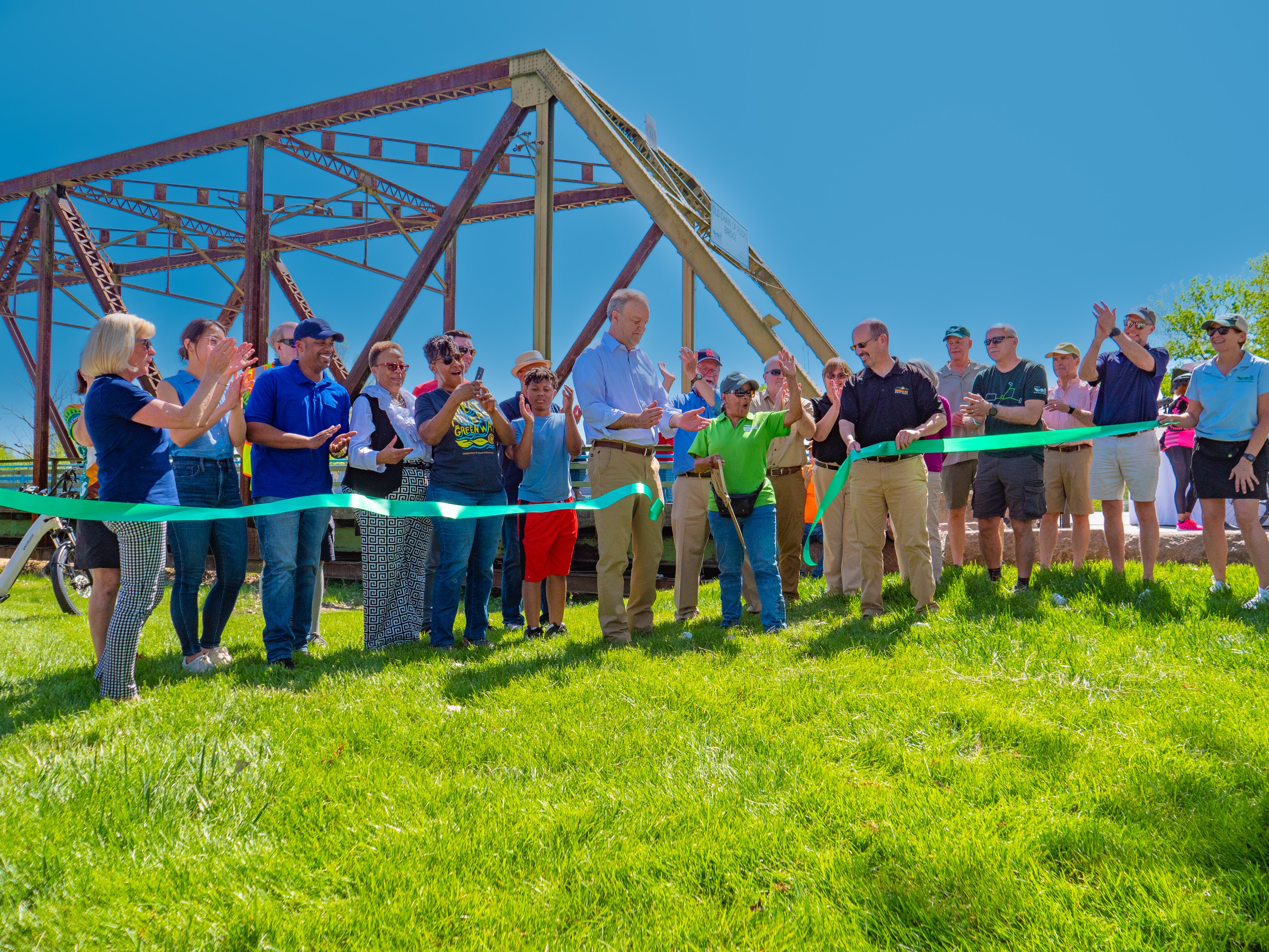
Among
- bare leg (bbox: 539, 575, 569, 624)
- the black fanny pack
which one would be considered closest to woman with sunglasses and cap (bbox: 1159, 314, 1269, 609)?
the black fanny pack

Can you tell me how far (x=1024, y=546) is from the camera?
5852mm

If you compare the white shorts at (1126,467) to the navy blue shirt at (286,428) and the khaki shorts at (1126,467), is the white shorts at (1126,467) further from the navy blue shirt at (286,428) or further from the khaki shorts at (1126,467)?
the navy blue shirt at (286,428)

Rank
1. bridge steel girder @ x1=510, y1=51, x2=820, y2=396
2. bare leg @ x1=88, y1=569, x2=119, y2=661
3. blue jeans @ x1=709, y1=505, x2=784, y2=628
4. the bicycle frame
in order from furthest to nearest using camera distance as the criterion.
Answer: bridge steel girder @ x1=510, y1=51, x2=820, y2=396 < the bicycle frame < blue jeans @ x1=709, y1=505, x2=784, y2=628 < bare leg @ x1=88, y1=569, x2=119, y2=661

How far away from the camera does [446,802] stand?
9.09 ft

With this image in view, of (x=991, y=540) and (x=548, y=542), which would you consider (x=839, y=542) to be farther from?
(x=548, y=542)

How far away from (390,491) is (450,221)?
20.8ft

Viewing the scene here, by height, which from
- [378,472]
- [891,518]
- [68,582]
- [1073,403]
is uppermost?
[1073,403]

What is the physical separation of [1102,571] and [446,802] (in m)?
5.37

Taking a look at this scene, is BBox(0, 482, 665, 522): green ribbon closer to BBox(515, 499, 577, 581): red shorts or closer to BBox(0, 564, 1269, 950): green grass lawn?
BBox(515, 499, 577, 581): red shorts

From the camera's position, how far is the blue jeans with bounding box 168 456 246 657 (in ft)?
15.3

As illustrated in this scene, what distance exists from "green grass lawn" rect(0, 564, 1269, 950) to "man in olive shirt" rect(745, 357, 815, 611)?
6.50 feet

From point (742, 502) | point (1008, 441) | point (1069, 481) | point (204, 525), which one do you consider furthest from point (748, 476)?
point (204, 525)

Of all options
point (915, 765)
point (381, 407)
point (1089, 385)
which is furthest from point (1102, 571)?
point (381, 407)

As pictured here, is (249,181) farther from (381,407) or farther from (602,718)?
(602,718)
